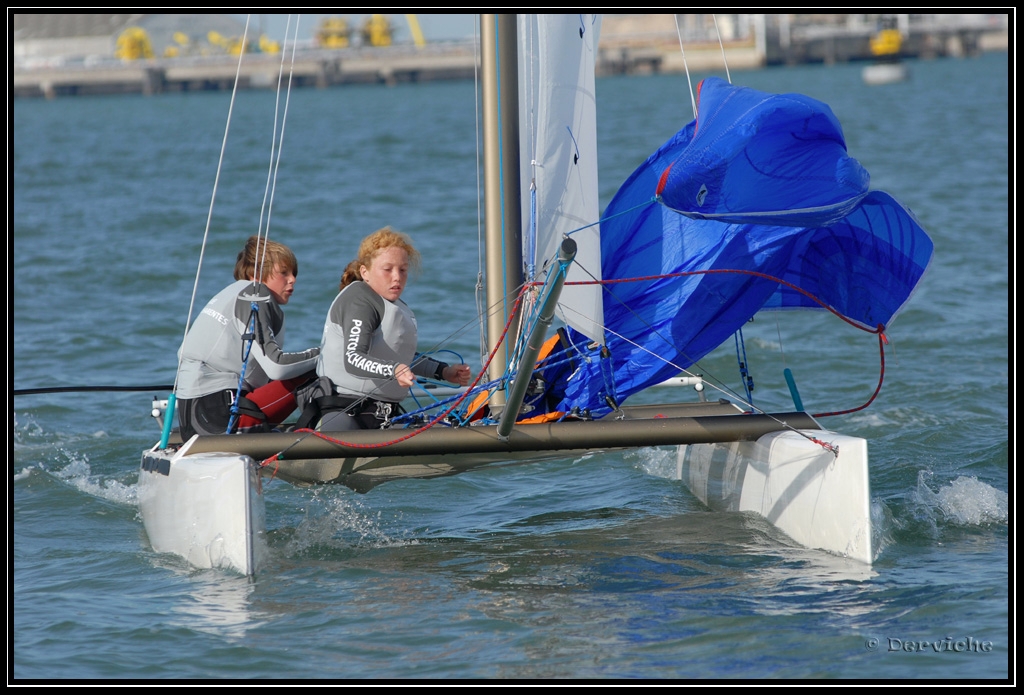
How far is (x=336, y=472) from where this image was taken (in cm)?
443

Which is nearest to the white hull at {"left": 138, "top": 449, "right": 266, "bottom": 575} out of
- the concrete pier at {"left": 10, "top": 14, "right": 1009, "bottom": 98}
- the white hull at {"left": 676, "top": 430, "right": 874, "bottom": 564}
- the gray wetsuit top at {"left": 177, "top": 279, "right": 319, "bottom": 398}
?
the gray wetsuit top at {"left": 177, "top": 279, "right": 319, "bottom": 398}

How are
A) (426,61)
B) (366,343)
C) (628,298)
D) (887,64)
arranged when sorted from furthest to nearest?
(426,61) < (887,64) < (628,298) < (366,343)

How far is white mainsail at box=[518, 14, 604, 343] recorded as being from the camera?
14.2ft

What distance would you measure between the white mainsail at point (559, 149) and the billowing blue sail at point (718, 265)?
12cm

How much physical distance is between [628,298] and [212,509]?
1.68 meters

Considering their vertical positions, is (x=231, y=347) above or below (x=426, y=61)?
below

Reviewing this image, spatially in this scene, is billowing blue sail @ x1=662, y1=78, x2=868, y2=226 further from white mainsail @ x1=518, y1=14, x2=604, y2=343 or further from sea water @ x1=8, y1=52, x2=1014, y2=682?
sea water @ x1=8, y1=52, x2=1014, y2=682

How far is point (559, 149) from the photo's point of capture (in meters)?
4.39

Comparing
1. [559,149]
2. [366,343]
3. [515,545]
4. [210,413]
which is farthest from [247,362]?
[559,149]

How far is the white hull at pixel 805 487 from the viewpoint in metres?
3.84

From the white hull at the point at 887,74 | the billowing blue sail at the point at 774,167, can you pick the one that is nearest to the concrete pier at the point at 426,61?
the white hull at the point at 887,74

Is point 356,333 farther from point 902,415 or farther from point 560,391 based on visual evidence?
point 902,415

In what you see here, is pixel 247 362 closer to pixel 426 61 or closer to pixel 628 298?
pixel 628 298

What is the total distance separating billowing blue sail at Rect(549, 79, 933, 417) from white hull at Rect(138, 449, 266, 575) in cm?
127
